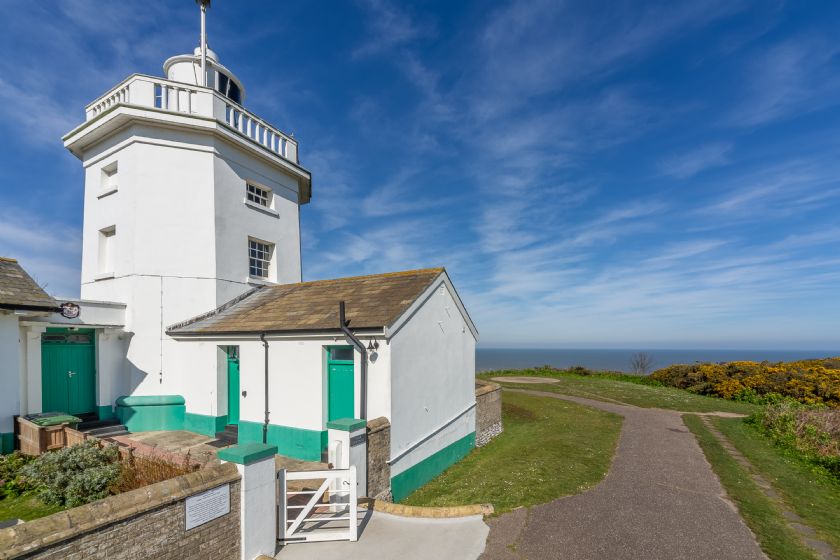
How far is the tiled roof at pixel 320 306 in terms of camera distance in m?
9.61

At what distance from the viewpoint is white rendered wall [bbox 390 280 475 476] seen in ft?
30.1

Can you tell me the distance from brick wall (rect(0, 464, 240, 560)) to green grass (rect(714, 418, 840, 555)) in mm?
9156

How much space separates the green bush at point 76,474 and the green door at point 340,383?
423 cm

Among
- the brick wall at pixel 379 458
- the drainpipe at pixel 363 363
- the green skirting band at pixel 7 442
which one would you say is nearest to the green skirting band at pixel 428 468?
the brick wall at pixel 379 458

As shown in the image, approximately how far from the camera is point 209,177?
41.9 ft

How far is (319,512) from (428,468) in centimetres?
406

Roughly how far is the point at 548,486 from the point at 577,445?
375 centimetres

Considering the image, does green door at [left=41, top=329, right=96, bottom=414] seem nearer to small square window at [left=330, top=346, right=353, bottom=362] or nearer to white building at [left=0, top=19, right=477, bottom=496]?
white building at [left=0, top=19, right=477, bottom=496]

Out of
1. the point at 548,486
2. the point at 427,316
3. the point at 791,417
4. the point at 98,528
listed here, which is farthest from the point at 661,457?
the point at 98,528

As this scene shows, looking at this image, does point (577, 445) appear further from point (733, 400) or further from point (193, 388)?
point (733, 400)

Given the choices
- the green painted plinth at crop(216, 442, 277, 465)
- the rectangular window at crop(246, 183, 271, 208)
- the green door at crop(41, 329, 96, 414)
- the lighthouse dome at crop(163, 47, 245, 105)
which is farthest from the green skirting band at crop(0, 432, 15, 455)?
the lighthouse dome at crop(163, 47, 245, 105)

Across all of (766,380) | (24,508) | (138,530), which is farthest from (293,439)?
(766,380)

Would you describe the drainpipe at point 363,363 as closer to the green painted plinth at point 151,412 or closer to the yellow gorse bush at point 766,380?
the green painted plinth at point 151,412

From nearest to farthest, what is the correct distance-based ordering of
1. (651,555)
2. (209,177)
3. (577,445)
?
(651,555) < (577,445) < (209,177)
